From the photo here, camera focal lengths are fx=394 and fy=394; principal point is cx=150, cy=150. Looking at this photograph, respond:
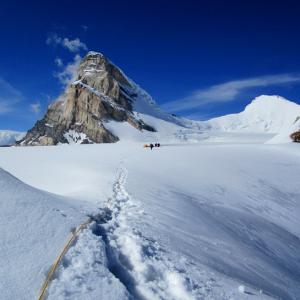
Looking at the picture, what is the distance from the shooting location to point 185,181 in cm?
2766

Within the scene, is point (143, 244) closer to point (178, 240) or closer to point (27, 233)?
point (178, 240)

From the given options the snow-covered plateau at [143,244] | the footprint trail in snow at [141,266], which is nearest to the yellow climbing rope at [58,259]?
the snow-covered plateau at [143,244]

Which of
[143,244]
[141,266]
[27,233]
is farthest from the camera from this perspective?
[143,244]

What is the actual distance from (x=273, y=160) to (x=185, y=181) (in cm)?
2159

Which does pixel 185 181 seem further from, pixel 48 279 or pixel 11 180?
pixel 48 279

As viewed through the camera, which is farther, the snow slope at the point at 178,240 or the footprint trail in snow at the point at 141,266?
the snow slope at the point at 178,240

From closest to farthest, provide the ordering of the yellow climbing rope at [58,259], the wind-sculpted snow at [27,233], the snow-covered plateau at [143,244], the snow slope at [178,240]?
the yellow climbing rope at [58,259]
the wind-sculpted snow at [27,233]
the snow-covered plateau at [143,244]
the snow slope at [178,240]

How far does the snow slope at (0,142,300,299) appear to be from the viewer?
8781 millimetres

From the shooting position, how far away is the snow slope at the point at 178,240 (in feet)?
28.8

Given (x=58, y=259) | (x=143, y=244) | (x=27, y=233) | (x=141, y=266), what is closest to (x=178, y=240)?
(x=143, y=244)

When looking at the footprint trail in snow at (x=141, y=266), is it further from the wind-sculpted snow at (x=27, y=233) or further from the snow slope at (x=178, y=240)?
the wind-sculpted snow at (x=27, y=233)

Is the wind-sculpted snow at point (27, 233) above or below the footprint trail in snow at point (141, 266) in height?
above

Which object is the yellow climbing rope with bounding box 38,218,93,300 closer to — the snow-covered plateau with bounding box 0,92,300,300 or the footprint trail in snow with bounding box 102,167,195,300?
the snow-covered plateau with bounding box 0,92,300,300

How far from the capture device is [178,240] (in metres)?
12.3
